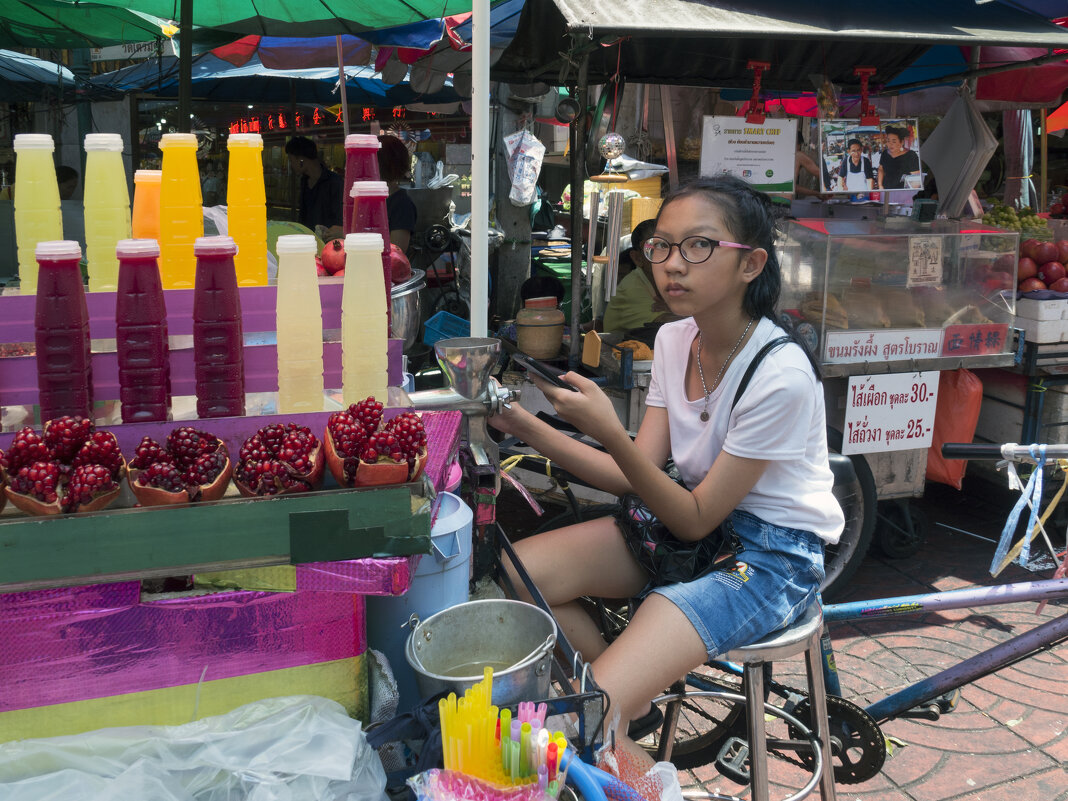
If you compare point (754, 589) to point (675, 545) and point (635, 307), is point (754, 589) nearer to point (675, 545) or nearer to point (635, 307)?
point (675, 545)

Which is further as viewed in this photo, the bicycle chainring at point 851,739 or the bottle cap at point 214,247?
the bicycle chainring at point 851,739

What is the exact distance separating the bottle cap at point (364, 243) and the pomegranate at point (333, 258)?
30.0 inches

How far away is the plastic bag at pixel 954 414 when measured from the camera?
4.23 metres

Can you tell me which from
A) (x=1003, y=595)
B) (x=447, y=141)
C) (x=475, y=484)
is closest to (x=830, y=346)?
(x=1003, y=595)

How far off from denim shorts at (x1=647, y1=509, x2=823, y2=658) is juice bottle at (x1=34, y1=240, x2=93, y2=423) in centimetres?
122

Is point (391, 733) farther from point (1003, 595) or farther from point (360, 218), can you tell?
point (1003, 595)

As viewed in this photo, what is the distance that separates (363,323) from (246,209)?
1.37 feet

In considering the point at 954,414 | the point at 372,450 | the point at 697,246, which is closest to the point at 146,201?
the point at 372,450

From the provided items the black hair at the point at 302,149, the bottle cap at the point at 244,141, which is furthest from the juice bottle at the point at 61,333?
the black hair at the point at 302,149

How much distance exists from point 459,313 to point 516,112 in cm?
203

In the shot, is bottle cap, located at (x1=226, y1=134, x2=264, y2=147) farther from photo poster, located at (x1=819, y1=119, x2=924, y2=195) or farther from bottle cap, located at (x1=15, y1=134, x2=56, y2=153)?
photo poster, located at (x1=819, y1=119, x2=924, y2=195)

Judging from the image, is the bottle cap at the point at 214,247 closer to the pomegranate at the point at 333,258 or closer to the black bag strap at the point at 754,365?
the pomegranate at the point at 333,258

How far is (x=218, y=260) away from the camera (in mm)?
1334

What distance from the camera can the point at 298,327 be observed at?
1.40m
